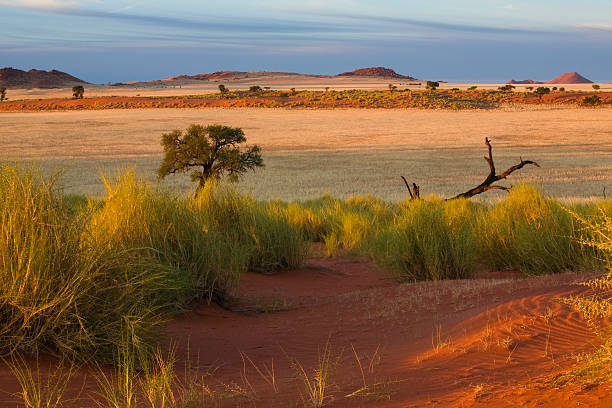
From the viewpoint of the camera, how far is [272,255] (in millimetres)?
11117

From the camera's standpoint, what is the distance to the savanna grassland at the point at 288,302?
14.1 ft

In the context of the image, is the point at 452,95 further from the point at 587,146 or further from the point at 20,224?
the point at 20,224

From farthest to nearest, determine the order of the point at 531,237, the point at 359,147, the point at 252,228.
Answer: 1. the point at 359,147
2. the point at 252,228
3. the point at 531,237

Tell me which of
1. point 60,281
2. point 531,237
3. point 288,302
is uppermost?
point 60,281

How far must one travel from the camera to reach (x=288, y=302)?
867cm

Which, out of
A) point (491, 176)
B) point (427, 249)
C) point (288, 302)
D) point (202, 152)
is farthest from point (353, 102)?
point (288, 302)

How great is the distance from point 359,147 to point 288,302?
31383 mm

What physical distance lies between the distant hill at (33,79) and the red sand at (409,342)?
6837 inches

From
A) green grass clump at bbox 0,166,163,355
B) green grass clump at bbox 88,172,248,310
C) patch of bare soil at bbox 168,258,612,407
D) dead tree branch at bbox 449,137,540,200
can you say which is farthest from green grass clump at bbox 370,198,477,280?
green grass clump at bbox 0,166,163,355

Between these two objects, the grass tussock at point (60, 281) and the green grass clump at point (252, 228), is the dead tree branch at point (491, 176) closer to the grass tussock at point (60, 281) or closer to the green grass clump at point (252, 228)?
the green grass clump at point (252, 228)

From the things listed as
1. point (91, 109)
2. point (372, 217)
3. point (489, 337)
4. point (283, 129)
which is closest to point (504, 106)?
point (283, 129)

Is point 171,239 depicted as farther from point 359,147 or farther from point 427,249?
point 359,147

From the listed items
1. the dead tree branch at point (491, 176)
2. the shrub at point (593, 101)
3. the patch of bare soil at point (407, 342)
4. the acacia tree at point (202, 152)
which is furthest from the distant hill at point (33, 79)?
the patch of bare soil at point (407, 342)

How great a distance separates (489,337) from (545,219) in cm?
563
